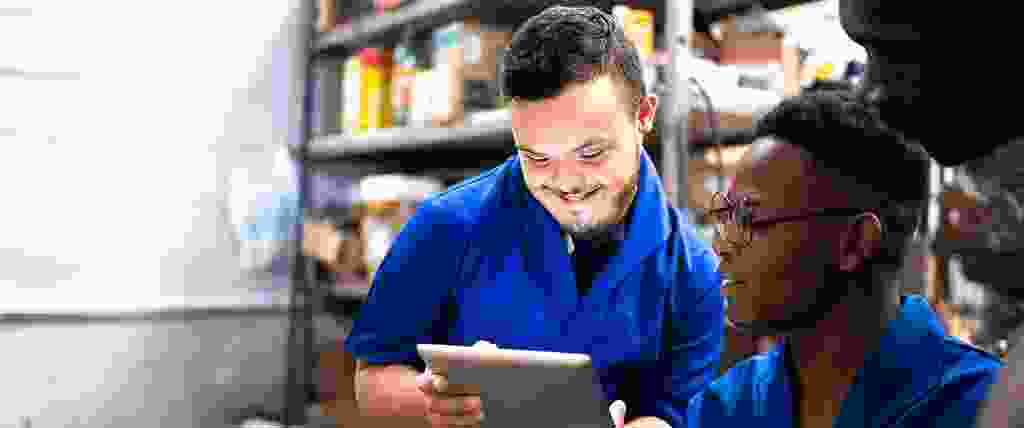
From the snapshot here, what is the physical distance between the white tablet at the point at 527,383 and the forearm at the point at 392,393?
17 centimetres

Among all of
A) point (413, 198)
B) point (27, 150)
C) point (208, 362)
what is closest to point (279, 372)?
point (208, 362)

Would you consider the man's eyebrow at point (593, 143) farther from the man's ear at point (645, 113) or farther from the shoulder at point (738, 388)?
the shoulder at point (738, 388)

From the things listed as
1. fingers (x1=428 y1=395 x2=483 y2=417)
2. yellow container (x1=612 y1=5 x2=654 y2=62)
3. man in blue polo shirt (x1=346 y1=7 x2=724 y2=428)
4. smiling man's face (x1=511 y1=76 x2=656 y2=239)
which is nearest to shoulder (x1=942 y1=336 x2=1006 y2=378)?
man in blue polo shirt (x1=346 y1=7 x2=724 y2=428)

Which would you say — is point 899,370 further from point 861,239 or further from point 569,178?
point 569,178

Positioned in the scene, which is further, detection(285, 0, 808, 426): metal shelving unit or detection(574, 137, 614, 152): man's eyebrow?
detection(285, 0, 808, 426): metal shelving unit

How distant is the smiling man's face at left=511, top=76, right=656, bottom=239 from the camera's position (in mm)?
1354

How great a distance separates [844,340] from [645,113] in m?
0.45

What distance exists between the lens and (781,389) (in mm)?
1214

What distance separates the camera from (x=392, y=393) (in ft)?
5.06

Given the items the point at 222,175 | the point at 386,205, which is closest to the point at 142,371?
the point at 222,175

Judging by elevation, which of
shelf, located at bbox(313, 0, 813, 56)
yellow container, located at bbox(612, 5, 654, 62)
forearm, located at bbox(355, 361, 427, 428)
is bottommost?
forearm, located at bbox(355, 361, 427, 428)

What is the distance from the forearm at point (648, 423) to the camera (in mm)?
1400

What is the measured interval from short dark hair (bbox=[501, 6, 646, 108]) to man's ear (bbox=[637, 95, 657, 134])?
0.18 feet

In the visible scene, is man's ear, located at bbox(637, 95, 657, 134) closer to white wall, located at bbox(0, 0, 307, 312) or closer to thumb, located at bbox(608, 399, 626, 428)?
thumb, located at bbox(608, 399, 626, 428)
